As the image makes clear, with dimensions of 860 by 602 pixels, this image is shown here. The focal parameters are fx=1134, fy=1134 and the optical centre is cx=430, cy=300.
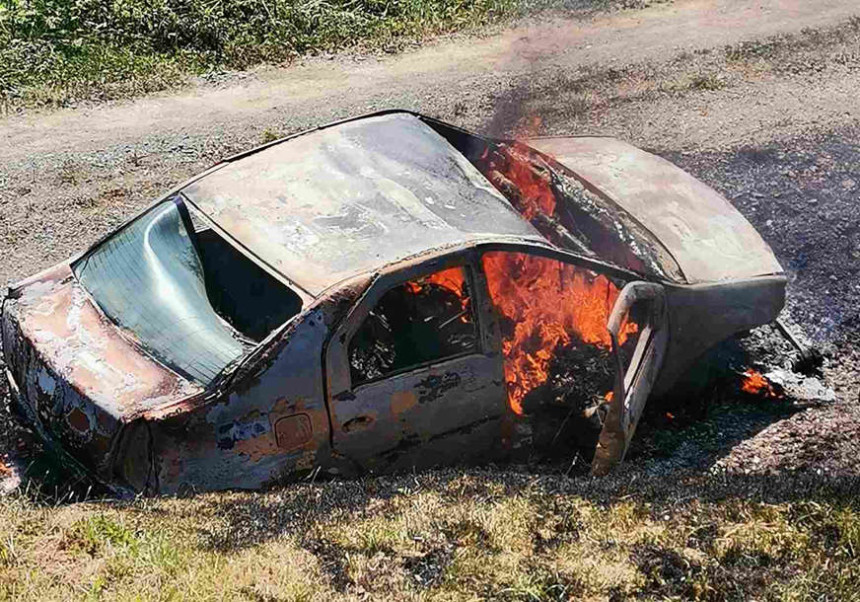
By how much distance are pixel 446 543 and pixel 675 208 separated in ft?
12.0

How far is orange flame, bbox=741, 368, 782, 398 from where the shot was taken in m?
7.79

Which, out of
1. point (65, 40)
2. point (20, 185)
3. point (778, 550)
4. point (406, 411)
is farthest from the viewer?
point (65, 40)

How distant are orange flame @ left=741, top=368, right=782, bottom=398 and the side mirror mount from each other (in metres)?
1.34

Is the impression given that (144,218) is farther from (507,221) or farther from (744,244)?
(744,244)

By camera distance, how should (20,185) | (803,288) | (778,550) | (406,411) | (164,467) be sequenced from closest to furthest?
1. (778,550)
2. (164,467)
3. (406,411)
4. (803,288)
5. (20,185)

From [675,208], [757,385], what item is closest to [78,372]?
[675,208]

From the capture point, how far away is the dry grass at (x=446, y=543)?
4.64 metres

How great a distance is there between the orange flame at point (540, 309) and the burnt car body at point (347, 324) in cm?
1

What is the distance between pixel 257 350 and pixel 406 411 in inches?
33.7

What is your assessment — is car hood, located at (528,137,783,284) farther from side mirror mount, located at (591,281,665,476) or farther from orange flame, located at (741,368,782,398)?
orange flame, located at (741,368,782,398)

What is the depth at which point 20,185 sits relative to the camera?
10102 millimetres

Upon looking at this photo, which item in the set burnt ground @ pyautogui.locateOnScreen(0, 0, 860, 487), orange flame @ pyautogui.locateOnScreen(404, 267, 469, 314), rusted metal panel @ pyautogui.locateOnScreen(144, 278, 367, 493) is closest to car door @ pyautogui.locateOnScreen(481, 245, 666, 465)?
orange flame @ pyautogui.locateOnScreen(404, 267, 469, 314)

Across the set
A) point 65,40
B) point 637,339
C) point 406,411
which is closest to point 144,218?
point 406,411

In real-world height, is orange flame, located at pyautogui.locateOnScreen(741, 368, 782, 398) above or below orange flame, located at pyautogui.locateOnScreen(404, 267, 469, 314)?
below
